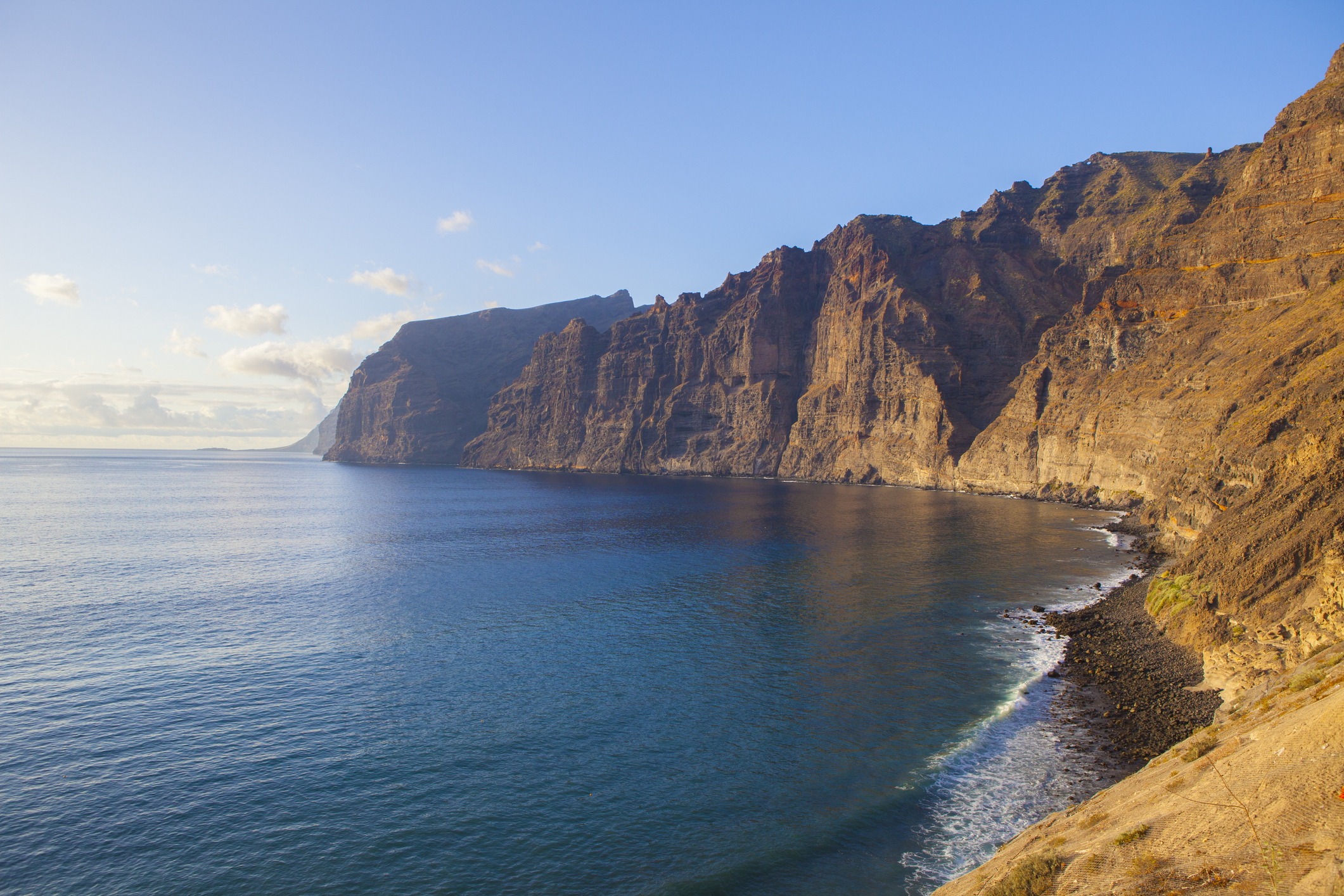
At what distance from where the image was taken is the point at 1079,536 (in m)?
82.5

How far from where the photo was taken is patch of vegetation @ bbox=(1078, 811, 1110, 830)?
Answer: 54.0 ft

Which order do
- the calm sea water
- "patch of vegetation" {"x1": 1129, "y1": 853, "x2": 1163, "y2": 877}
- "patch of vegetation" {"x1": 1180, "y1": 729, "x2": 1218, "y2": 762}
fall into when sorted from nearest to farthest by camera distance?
"patch of vegetation" {"x1": 1129, "y1": 853, "x2": 1163, "y2": 877}
"patch of vegetation" {"x1": 1180, "y1": 729, "x2": 1218, "y2": 762}
the calm sea water

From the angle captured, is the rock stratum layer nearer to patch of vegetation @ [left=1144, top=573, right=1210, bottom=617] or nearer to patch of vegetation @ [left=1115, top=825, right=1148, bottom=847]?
patch of vegetation @ [left=1144, top=573, right=1210, bottom=617]

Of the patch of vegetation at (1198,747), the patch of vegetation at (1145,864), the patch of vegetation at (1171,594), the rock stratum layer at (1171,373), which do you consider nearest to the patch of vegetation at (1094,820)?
the patch of vegetation at (1145,864)

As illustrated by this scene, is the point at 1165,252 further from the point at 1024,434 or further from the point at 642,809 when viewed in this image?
the point at 642,809

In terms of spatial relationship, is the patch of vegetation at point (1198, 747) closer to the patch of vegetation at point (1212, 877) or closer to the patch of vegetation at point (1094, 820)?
the patch of vegetation at point (1094, 820)

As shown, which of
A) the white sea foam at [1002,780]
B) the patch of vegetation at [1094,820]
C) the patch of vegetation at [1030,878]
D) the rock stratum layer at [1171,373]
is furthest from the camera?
the rock stratum layer at [1171,373]

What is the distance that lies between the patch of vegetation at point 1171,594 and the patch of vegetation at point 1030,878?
3243 cm

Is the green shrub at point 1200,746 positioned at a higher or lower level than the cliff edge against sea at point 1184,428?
lower

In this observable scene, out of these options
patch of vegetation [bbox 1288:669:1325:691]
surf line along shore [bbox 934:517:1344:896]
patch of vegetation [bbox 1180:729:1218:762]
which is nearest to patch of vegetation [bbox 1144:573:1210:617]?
surf line along shore [bbox 934:517:1344:896]

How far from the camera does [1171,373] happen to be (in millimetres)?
101812

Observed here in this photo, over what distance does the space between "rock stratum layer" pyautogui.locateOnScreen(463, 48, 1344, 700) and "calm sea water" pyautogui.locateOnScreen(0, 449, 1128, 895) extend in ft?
36.9

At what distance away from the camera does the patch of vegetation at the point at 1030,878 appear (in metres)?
14.2

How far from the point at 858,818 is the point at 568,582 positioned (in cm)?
4380
